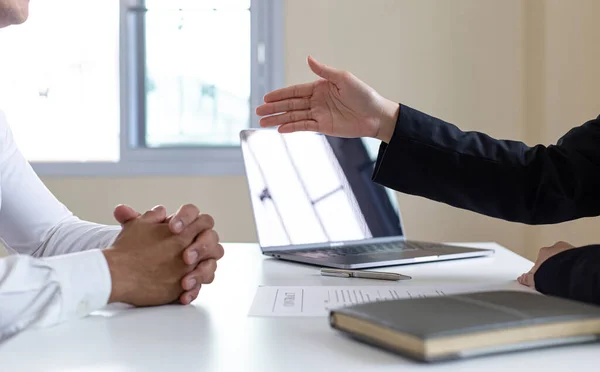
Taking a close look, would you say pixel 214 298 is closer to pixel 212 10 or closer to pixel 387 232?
pixel 387 232

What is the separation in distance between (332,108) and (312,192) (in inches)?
11.2

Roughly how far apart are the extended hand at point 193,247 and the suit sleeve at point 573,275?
0.47 m

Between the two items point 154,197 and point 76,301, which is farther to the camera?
point 154,197

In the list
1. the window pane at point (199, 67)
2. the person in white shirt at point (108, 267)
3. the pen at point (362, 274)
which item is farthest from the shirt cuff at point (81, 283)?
the window pane at point (199, 67)

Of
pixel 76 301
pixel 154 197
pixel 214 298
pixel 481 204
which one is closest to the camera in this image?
pixel 76 301

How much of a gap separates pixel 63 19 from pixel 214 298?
2.23 meters

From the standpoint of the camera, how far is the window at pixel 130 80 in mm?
2732

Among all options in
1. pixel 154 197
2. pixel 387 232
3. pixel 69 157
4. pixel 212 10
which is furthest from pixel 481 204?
pixel 69 157

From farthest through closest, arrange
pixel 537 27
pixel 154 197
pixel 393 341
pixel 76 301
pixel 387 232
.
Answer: pixel 154 197 < pixel 537 27 < pixel 387 232 < pixel 76 301 < pixel 393 341

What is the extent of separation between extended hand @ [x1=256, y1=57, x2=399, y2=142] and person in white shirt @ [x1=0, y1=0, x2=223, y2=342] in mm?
342

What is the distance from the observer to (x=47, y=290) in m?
0.75

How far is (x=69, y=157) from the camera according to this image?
2.78 m

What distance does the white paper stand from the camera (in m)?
0.82

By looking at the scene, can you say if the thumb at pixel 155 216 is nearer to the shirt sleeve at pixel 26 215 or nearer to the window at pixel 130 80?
the shirt sleeve at pixel 26 215
